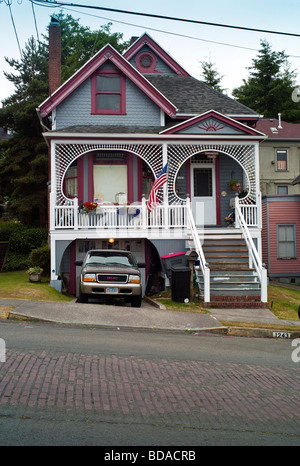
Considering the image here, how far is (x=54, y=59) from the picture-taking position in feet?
74.9

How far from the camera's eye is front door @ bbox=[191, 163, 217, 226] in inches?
780

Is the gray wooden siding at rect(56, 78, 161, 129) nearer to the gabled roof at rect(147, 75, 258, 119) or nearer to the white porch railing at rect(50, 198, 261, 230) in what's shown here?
the gabled roof at rect(147, 75, 258, 119)

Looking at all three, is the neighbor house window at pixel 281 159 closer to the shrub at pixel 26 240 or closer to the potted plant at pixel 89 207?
the shrub at pixel 26 240

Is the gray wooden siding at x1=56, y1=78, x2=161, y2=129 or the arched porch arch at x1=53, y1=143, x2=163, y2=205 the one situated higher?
the gray wooden siding at x1=56, y1=78, x2=161, y2=129

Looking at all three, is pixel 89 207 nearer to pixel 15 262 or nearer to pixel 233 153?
pixel 233 153

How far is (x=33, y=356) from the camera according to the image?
720 centimetres

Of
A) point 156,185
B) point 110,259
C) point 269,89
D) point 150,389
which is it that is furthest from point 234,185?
point 269,89

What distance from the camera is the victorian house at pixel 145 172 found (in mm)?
16984

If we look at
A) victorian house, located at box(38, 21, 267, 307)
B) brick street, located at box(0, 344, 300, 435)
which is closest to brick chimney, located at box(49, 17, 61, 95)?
victorian house, located at box(38, 21, 267, 307)

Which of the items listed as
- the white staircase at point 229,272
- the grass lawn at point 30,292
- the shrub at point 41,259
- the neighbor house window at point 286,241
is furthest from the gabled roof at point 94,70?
the neighbor house window at point 286,241

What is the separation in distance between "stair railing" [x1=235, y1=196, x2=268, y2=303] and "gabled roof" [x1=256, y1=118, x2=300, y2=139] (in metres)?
20.3

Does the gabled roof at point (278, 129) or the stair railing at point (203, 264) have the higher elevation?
the gabled roof at point (278, 129)

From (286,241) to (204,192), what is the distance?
679cm

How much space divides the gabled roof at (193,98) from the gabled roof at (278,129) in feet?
48.6
